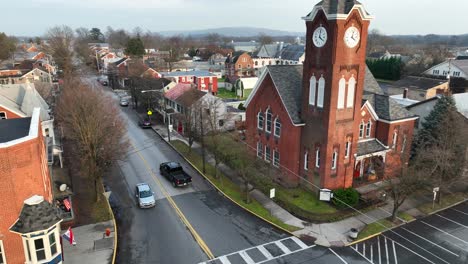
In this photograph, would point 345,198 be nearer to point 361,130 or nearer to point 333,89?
point 361,130

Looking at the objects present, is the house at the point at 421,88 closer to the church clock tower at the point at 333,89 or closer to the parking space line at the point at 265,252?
the church clock tower at the point at 333,89

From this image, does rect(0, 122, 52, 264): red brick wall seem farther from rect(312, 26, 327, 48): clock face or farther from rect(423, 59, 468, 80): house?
rect(423, 59, 468, 80): house

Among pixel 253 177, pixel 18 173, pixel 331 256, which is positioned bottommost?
pixel 331 256

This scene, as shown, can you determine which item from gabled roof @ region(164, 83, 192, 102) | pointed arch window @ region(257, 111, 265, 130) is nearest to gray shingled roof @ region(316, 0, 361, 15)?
pointed arch window @ region(257, 111, 265, 130)

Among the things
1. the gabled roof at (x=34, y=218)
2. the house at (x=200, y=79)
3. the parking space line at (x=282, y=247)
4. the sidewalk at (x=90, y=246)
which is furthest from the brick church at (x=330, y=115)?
the house at (x=200, y=79)

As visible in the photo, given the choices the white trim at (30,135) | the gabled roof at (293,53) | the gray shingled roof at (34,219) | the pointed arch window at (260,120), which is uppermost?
the gabled roof at (293,53)

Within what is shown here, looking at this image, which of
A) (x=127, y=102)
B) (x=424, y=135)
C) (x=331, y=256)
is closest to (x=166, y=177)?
(x=331, y=256)

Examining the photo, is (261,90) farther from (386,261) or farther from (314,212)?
(386,261)
